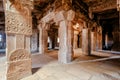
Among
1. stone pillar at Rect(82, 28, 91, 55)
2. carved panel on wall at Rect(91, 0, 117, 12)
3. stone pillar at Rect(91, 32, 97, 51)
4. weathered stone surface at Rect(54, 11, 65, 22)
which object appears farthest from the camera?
stone pillar at Rect(91, 32, 97, 51)

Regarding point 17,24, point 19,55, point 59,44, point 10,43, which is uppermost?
point 17,24

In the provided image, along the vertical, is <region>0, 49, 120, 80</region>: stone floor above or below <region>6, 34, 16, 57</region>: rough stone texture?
below

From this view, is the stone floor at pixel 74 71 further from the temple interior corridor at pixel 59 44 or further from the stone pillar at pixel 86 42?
the stone pillar at pixel 86 42

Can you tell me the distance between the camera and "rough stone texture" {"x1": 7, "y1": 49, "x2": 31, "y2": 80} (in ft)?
8.23

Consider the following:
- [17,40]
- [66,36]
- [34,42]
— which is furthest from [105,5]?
[34,42]

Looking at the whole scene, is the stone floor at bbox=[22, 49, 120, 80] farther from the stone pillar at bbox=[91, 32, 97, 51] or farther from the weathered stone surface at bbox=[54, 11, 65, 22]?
the stone pillar at bbox=[91, 32, 97, 51]

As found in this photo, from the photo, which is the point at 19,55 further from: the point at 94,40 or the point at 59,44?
the point at 94,40

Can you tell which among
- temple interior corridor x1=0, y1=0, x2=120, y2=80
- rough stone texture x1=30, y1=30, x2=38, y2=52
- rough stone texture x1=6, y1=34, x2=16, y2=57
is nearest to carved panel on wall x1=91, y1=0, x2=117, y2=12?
temple interior corridor x1=0, y1=0, x2=120, y2=80

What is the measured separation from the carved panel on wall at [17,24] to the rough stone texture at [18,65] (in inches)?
19.9

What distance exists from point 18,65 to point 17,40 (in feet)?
2.06

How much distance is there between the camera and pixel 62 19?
448 cm

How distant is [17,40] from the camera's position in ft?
8.71

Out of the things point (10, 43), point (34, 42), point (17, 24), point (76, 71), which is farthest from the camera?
point (34, 42)

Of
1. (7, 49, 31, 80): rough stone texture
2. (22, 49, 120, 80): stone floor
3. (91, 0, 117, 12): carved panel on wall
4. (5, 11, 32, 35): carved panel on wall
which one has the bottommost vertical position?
(22, 49, 120, 80): stone floor
